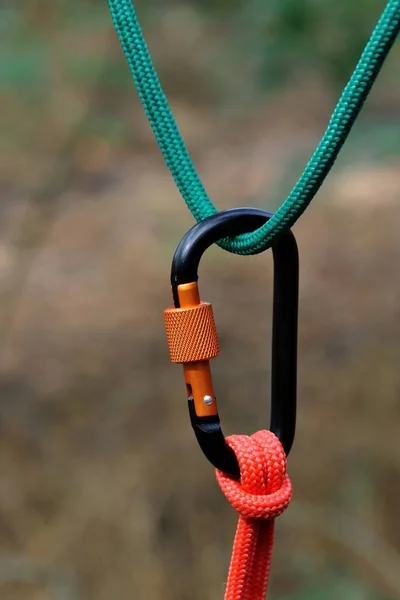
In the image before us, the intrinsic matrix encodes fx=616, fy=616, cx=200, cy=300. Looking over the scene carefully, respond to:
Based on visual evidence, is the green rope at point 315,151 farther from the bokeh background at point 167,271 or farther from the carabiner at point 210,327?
the bokeh background at point 167,271

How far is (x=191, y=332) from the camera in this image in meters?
0.30

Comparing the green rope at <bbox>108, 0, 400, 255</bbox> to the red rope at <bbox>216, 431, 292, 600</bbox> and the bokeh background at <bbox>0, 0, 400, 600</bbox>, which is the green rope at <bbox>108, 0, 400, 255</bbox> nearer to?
the red rope at <bbox>216, 431, 292, 600</bbox>

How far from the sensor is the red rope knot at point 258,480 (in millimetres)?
317

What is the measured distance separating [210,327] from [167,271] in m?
0.50

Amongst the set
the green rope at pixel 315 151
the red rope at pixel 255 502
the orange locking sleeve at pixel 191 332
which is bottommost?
the red rope at pixel 255 502

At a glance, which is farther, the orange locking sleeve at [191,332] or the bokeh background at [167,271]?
the bokeh background at [167,271]

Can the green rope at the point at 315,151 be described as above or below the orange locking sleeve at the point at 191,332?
above

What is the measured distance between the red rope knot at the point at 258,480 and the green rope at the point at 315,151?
10cm

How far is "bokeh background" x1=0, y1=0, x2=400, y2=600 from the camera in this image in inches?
31.1

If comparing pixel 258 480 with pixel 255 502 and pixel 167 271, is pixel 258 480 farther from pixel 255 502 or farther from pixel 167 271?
pixel 167 271

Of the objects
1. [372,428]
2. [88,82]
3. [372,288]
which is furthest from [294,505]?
[88,82]

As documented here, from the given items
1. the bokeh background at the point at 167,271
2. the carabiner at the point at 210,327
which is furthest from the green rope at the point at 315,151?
the bokeh background at the point at 167,271

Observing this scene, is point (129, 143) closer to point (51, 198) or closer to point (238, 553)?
point (51, 198)

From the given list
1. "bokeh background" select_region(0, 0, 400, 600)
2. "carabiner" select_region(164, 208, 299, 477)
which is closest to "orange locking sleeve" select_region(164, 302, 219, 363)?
"carabiner" select_region(164, 208, 299, 477)
